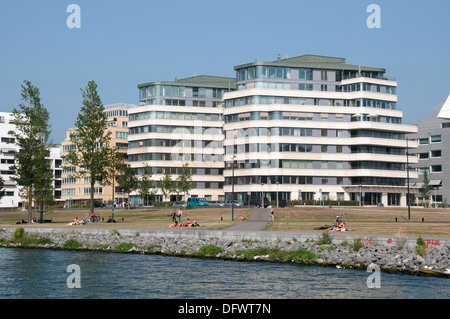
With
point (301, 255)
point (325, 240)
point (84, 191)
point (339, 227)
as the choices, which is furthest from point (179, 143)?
point (301, 255)

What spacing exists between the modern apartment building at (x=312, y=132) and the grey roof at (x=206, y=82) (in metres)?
16.9

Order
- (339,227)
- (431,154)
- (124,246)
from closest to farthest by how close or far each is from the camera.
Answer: (124,246), (339,227), (431,154)

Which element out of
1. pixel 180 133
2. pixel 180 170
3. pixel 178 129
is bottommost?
pixel 180 170

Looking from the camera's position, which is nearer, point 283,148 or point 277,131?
point 277,131

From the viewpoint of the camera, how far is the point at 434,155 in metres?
126

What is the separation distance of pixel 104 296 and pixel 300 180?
287 ft

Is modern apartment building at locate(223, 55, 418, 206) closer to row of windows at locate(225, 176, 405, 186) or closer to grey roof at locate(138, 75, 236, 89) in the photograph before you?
row of windows at locate(225, 176, 405, 186)

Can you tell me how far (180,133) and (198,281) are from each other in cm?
9828

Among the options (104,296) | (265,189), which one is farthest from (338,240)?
(265,189)

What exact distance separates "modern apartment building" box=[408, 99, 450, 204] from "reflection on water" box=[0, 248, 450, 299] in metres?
94.1

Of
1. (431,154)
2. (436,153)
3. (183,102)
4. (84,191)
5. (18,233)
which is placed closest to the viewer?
(18,233)

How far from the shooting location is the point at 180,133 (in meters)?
127

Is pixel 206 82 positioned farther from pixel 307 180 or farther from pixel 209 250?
pixel 209 250

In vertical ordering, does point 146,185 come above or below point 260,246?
above
